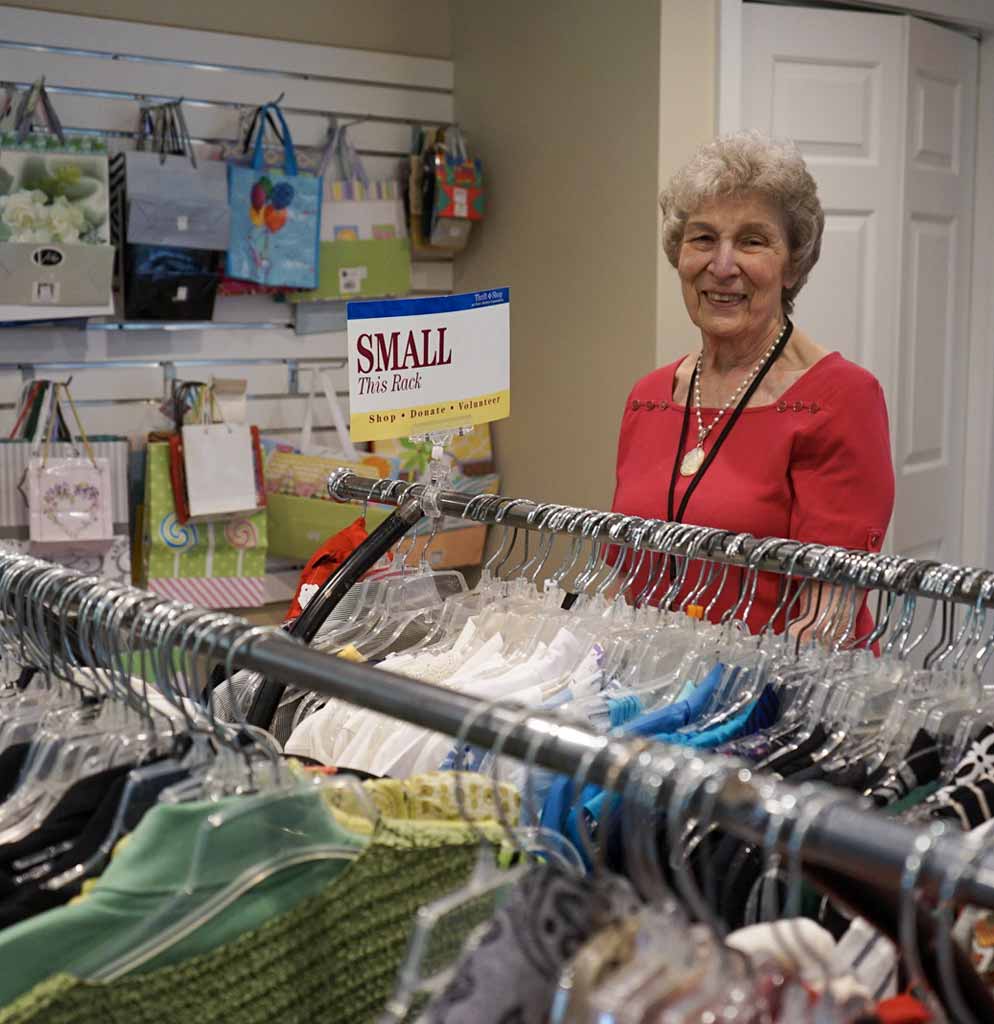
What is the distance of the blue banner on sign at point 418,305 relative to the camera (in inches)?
68.7

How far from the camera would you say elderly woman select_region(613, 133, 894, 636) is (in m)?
2.12

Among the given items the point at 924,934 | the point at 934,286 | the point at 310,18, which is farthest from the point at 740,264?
the point at 310,18

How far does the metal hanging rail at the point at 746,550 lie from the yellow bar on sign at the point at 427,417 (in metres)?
0.10

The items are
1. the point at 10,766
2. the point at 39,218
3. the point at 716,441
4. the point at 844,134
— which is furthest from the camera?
the point at 844,134

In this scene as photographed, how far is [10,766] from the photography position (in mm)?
1042

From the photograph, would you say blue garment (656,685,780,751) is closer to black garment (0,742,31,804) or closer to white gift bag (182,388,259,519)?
black garment (0,742,31,804)

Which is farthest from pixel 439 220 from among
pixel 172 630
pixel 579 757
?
pixel 579 757

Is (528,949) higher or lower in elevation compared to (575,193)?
lower

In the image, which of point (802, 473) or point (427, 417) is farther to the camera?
point (802, 473)

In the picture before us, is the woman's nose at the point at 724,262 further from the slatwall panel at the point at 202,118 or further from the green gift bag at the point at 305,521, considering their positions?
the slatwall panel at the point at 202,118

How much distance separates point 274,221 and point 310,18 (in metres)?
0.72

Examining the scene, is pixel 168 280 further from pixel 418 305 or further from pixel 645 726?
pixel 645 726

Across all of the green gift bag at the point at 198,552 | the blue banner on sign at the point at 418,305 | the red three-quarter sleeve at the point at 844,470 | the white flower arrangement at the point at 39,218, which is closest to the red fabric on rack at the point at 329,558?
the blue banner on sign at the point at 418,305

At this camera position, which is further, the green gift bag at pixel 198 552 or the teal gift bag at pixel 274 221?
the teal gift bag at pixel 274 221
